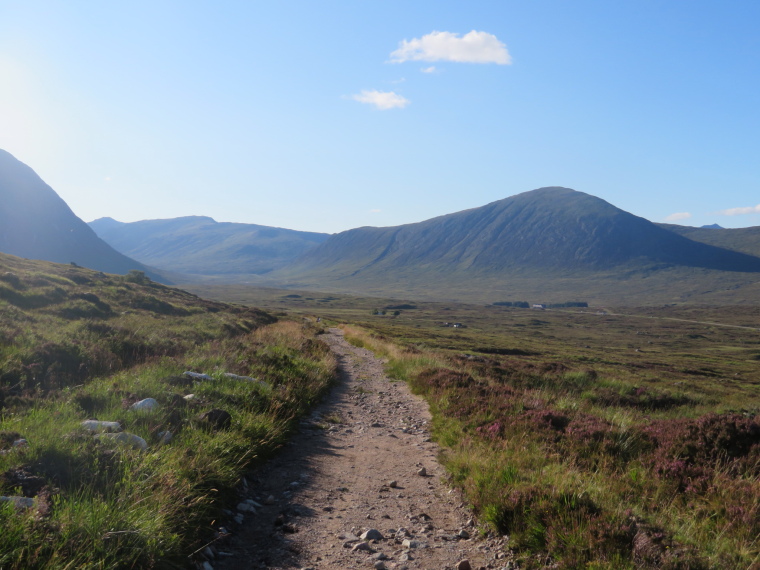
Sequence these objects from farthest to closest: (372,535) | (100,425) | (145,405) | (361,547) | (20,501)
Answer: (145,405)
(100,425)
(372,535)
(361,547)
(20,501)

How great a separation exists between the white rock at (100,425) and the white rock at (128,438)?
34 centimetres

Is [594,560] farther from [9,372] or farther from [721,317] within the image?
[721,317]

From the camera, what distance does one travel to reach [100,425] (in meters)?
6.67

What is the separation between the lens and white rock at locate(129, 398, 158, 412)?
7667 millimetres

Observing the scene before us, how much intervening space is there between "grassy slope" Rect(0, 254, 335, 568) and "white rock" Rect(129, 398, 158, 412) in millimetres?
161

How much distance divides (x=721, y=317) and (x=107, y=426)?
193917mm

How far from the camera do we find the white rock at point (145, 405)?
7.67m

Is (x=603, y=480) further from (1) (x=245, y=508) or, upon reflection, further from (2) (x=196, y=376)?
(2) (x=196, y=376)

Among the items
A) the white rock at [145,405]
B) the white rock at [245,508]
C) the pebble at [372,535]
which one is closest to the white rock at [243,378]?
the white rock at [145,405]

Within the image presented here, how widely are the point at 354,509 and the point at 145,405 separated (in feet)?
12.7

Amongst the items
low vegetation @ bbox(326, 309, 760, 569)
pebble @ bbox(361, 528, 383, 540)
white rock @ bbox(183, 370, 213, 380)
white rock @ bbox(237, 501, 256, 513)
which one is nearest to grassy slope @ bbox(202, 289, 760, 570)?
low vegetation @ bbox(326, 309, 760, 569)

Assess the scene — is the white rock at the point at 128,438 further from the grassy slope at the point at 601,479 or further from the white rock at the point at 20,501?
the grassy slope at the point at 601,479

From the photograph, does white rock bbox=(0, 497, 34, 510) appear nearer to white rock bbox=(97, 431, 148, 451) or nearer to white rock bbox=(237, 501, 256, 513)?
white rock bbox=(97, 431, 148, 451)

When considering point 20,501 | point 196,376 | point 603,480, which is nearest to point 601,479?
point 603,480
